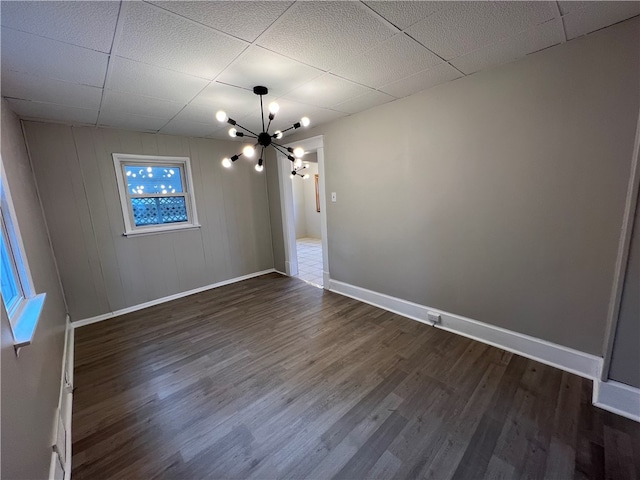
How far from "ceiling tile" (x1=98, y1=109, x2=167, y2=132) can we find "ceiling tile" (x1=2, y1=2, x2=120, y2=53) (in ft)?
4.71

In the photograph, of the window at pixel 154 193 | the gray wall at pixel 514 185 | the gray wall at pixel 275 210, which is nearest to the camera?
the gray wall at pixel 514 185

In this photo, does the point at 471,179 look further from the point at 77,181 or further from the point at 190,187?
the point at 77,181

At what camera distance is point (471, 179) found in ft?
7.64

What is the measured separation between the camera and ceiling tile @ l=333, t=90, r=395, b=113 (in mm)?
2586

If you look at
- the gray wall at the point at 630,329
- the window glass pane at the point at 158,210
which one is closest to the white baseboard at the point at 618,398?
the gray wall at the point at 630,329

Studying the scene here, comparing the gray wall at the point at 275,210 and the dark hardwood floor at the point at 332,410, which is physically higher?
the gray wall at the point at 275,210

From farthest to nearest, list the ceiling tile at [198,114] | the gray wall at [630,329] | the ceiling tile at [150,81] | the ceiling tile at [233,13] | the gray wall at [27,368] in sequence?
the ceiling tile at [198,114] → the ceiling tile at [150,81] → the gray wall at [630,329] → the ceiling tile at [233,13] → the gray wall at [27,368]

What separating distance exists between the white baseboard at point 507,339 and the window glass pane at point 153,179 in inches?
133

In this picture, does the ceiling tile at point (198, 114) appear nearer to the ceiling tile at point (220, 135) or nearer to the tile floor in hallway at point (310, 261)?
the ceiling tile at point (220, 135)

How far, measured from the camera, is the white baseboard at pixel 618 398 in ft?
5.33

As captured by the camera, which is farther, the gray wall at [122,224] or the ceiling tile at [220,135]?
the ceiling tile at [220,135]

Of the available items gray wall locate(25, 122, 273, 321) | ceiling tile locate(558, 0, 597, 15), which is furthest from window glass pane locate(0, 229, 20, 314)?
ceiling tile locate(558, 0, 597, 15)

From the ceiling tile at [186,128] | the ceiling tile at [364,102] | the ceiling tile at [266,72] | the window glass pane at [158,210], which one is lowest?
the window glass pane at [158,210]

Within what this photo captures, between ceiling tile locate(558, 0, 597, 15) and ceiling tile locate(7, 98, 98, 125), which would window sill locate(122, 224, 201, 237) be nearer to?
ceiling tile locate(7, 98, 98, 125)
